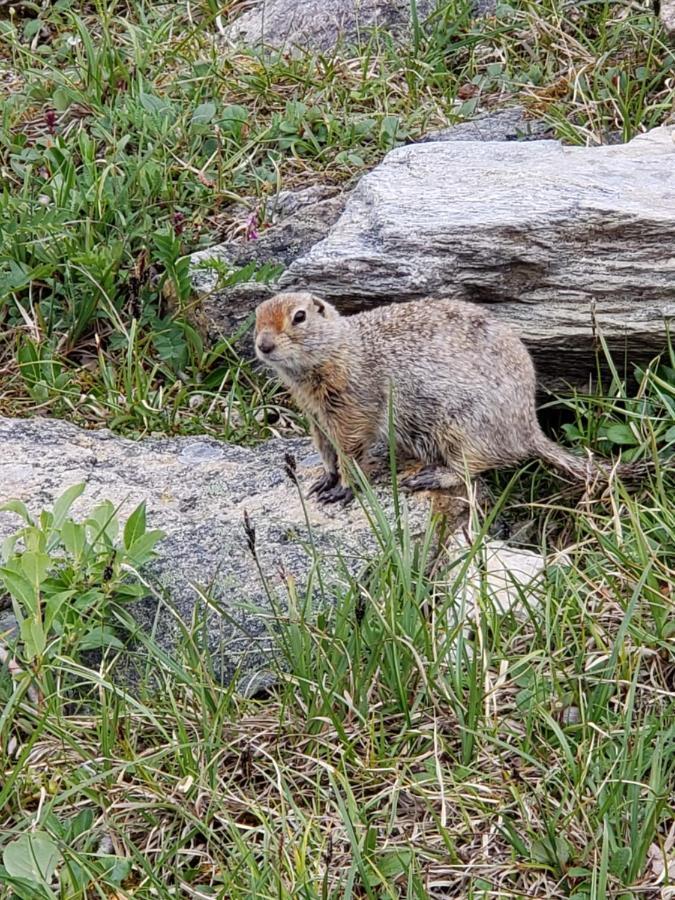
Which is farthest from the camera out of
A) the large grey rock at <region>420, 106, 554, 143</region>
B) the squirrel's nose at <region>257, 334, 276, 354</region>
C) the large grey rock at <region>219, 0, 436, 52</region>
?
the large grey rock at <region>219, 0, 436, 52</region>

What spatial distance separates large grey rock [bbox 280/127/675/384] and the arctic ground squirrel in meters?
0.24

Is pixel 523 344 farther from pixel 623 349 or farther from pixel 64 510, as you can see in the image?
pixel 64 510

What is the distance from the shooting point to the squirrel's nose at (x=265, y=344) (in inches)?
207

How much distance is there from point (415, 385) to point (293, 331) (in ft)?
1.84

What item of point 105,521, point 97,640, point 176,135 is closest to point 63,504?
point 105,521

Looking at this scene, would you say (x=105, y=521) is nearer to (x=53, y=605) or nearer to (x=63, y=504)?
(x=63, y=504)

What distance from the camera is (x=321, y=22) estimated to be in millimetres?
8008

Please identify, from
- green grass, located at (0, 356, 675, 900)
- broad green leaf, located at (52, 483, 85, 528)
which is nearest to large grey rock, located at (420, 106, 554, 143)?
green grass, located at (0, 356, 675, 900)

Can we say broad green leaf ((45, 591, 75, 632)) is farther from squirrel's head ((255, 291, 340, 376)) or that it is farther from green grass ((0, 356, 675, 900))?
squirrel's head ((255, 291, 340, 376))

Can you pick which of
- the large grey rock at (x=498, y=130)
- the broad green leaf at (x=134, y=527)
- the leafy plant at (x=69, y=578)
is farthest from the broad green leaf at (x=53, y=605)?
the large grey rock at (x=498, y=130)

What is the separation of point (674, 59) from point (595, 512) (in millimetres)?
3301

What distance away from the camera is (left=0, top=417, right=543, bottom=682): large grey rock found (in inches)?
177

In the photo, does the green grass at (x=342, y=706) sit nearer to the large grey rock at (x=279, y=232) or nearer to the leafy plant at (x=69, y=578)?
the leafy plant at (x=69, y=578)

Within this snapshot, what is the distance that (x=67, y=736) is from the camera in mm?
3914
